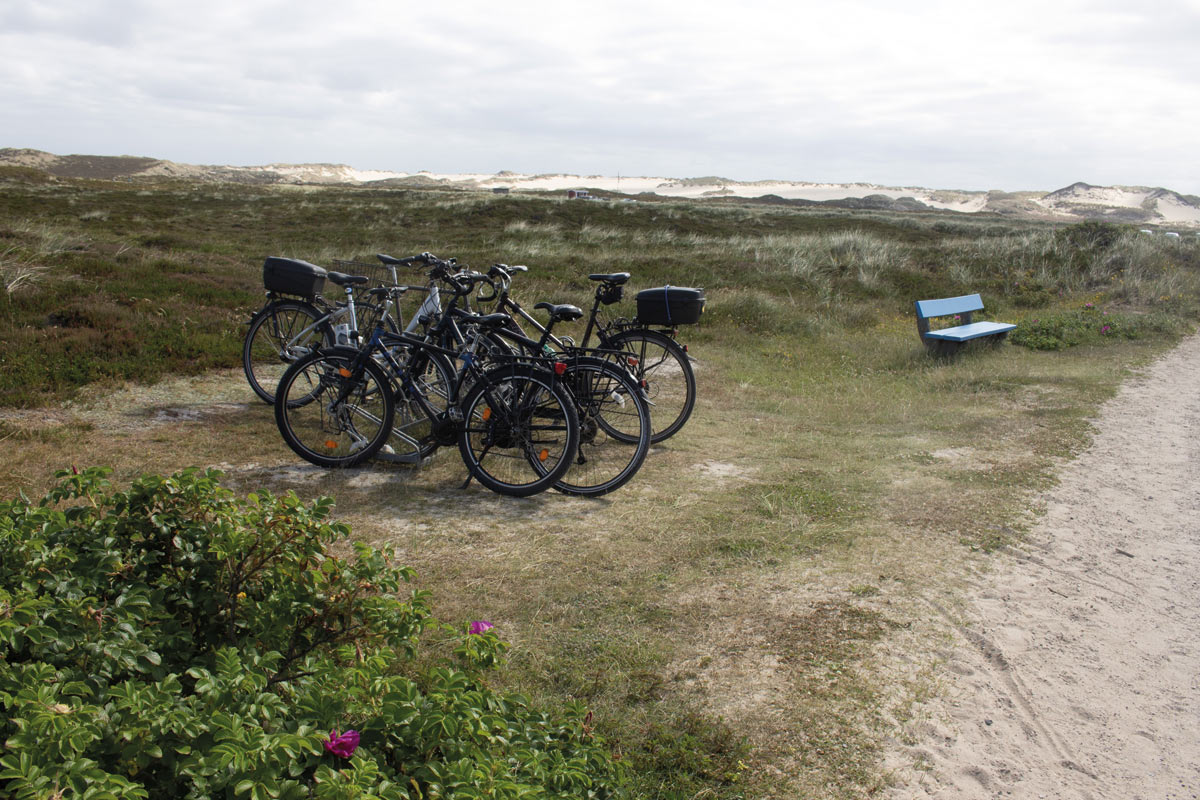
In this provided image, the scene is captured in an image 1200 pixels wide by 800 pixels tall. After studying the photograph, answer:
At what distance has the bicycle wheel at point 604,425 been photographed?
4.86 metres

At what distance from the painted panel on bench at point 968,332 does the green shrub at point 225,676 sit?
9.06 m

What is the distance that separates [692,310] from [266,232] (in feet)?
75.0

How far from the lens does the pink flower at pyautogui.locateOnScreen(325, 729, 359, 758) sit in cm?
160

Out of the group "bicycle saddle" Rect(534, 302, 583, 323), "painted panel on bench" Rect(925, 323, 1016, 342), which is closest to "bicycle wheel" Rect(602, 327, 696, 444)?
"bicycle saddle" Rect(534, 302, 583, 323)

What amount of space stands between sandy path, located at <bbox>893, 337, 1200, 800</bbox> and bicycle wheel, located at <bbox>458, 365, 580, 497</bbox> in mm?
2384

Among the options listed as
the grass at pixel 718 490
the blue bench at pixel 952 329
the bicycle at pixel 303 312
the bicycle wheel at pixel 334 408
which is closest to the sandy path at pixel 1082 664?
the grass at pixel 718 490

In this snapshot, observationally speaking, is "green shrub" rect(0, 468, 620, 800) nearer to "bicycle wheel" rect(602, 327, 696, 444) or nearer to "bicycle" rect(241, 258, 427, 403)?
"bicycle" rect(241, 258, 427, 403)

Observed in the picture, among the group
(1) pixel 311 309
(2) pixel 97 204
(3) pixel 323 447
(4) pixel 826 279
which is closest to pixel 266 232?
(2) pixel 97 204

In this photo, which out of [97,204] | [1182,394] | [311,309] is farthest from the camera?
[97,204]

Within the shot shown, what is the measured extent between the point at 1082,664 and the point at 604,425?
332 cm

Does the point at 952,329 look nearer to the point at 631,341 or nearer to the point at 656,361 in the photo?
the point at 656,361

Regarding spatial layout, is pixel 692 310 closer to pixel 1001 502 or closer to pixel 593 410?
pixel 593 410

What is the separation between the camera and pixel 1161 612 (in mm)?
3557

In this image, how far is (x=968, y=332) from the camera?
34.1ft
